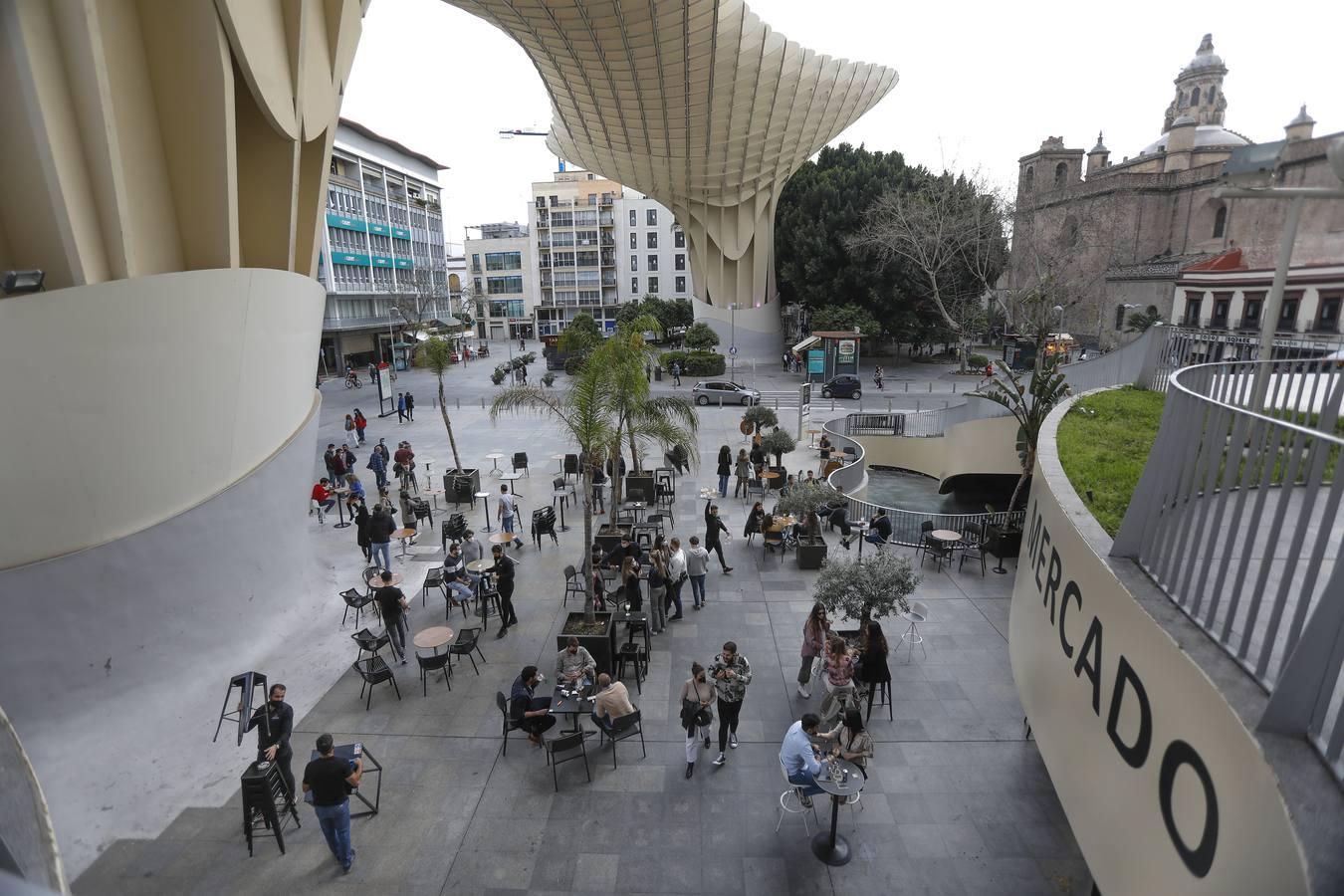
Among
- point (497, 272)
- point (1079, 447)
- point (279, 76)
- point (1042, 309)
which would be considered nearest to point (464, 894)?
point (1079, 447)

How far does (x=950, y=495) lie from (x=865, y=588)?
1396 centimetres

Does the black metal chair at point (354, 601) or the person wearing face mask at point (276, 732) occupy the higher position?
the person wearing face mask at point (276, 732)

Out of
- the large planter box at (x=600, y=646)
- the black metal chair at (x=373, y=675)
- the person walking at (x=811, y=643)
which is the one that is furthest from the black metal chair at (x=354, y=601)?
the person walking at (x=811, y=643)

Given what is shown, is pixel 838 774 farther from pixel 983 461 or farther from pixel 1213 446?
pixel 983 461

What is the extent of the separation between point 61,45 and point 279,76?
277cm

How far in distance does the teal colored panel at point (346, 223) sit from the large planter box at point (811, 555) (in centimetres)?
4641

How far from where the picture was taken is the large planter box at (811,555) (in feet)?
42.4

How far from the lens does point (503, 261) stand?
80.2 meters

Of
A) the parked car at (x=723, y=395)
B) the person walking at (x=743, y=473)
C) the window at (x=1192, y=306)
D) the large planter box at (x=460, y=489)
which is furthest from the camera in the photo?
the parked car at (x=723, y=395)

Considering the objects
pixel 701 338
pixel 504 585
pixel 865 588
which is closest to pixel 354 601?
pixel 504 585

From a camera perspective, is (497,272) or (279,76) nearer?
(279,76)

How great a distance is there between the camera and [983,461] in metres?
19.0

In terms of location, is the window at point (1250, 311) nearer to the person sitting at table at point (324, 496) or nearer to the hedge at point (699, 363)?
the hedge at point (699, 363)

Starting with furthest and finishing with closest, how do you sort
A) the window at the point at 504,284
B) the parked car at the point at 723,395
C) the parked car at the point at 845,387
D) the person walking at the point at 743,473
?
the window at the point at 504,284, the parked car at the point at 845,387, the parked car at the point at 723,395, the person walking at the point at 743,473
